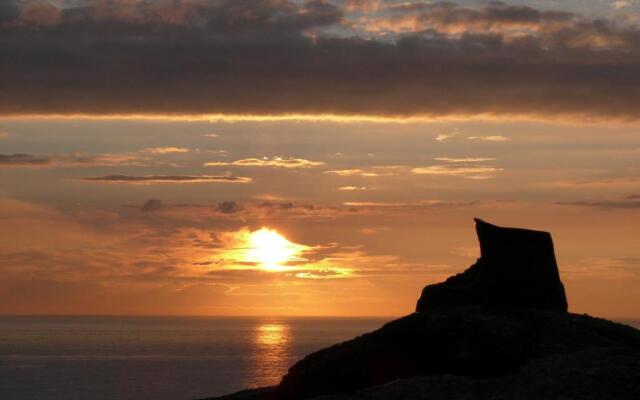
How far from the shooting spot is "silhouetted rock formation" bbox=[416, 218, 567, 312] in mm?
35250

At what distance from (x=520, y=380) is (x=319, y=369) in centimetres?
737

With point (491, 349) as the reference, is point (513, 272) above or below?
above

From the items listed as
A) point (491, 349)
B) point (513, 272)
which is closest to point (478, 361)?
point (491, 349)

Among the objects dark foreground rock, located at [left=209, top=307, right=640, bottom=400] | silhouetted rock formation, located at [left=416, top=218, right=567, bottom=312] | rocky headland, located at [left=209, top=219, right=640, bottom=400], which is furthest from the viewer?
silhouetted rock formation, located at [left=416, top=218, right=567, bottom=312]

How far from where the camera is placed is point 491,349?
1203 inches

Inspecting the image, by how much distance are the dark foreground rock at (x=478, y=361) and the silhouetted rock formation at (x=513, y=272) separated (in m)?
1.04

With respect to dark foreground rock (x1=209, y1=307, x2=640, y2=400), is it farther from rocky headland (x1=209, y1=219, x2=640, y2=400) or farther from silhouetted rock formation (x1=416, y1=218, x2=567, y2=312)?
silhouetted rock formation (x1=416, y1=218, x2=567, y2=312)

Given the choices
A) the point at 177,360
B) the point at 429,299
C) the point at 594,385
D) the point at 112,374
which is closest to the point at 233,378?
the point at 112,374

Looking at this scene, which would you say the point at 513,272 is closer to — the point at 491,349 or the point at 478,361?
the point at 491,349

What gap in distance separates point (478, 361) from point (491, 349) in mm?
540

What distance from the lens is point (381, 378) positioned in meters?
32.9

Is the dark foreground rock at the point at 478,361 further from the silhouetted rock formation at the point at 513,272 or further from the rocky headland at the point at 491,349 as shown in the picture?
the silhouetted rock formation at the point at 513,272

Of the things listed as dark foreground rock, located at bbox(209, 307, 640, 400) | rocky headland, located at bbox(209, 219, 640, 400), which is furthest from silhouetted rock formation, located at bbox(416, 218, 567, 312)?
dark foreground rock, located at bbox(209, 307, 640, 400)

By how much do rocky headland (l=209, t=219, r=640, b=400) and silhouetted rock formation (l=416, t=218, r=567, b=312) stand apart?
4cm
